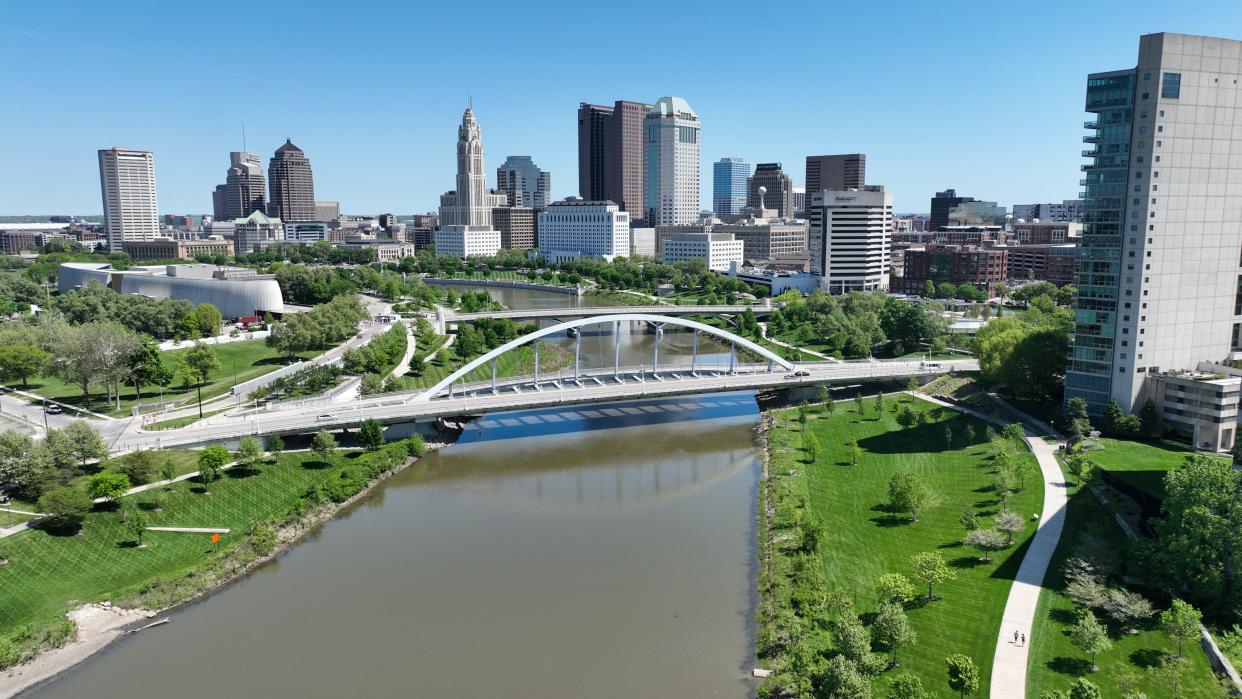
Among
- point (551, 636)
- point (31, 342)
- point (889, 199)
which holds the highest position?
point (889, 199)

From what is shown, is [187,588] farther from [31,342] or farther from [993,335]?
[993,335]

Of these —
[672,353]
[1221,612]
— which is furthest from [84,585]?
[672,353]

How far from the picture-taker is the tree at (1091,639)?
2106cm

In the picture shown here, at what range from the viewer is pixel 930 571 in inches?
995

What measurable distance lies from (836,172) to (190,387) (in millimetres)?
150599

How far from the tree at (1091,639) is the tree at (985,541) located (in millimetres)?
6279

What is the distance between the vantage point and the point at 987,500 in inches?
1304

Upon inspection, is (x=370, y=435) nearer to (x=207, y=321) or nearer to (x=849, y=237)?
(x=207, y=321)

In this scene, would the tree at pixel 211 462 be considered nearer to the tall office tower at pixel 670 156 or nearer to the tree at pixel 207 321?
the tree at pixel 207 321

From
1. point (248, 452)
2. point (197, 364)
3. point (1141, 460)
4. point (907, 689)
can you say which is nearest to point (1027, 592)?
point (907, 689)

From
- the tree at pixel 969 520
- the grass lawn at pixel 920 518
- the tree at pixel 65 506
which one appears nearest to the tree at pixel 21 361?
the tree at pixel 65 506

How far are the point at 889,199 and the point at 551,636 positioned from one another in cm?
10032

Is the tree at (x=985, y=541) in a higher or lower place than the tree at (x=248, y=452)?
lower

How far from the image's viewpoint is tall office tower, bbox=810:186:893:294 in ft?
341
